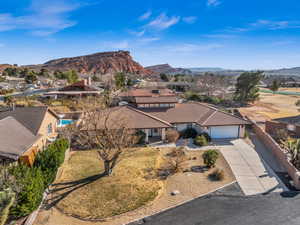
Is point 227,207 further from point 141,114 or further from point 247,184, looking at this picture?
point 141,114

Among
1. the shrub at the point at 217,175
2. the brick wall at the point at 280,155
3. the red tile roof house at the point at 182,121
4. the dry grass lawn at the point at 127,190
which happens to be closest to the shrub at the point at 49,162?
the dry grass lawn at the point at 127,190

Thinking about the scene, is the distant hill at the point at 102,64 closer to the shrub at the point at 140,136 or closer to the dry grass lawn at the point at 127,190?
the shrub at the point at 140,136

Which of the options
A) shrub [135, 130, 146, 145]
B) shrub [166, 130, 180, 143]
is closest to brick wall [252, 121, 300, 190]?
shrub [166, 130, 180, 143]

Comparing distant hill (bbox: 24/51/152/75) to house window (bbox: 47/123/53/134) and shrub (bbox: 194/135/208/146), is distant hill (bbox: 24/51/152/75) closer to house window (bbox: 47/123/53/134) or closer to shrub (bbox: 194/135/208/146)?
house window (bbox: 47/123/53/134)

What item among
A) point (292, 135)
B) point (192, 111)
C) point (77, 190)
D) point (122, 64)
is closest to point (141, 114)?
point (192, 111)

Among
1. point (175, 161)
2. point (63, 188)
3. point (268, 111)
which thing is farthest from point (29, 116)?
point (268, 111)

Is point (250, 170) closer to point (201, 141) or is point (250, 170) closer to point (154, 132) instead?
point (201, 141)
